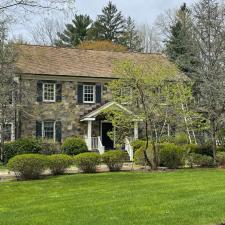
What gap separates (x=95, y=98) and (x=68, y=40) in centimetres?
2944

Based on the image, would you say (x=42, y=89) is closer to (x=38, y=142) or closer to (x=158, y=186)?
(x=38, y=142)

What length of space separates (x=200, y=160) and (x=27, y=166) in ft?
31.2

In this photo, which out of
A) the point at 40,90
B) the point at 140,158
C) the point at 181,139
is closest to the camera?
the point at 140,158

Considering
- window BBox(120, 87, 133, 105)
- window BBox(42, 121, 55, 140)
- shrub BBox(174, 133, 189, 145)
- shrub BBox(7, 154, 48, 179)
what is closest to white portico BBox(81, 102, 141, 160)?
window BBox(42, 121, 55, 140)

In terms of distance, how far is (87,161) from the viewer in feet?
66.8

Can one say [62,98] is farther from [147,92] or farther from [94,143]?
[147,92]

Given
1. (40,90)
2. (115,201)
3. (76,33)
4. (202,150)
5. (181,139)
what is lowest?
(115,201)

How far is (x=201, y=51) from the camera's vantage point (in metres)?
25.1

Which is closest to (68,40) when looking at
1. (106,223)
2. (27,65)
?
(27,65)

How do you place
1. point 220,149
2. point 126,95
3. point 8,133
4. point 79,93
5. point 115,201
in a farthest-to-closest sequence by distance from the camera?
point 79,93, point 8,133, point 220,149, point 126,95, point 115,201

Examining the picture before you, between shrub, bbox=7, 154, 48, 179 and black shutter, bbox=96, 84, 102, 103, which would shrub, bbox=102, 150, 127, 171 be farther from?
black shutter, bbox=96, 84, 102, 103

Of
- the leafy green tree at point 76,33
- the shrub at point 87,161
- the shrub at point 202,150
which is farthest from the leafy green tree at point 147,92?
the leafy green tree at point 76,33

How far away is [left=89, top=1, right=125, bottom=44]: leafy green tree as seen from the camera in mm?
62281

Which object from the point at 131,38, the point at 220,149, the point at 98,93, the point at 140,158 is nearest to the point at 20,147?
the point at 140,158
